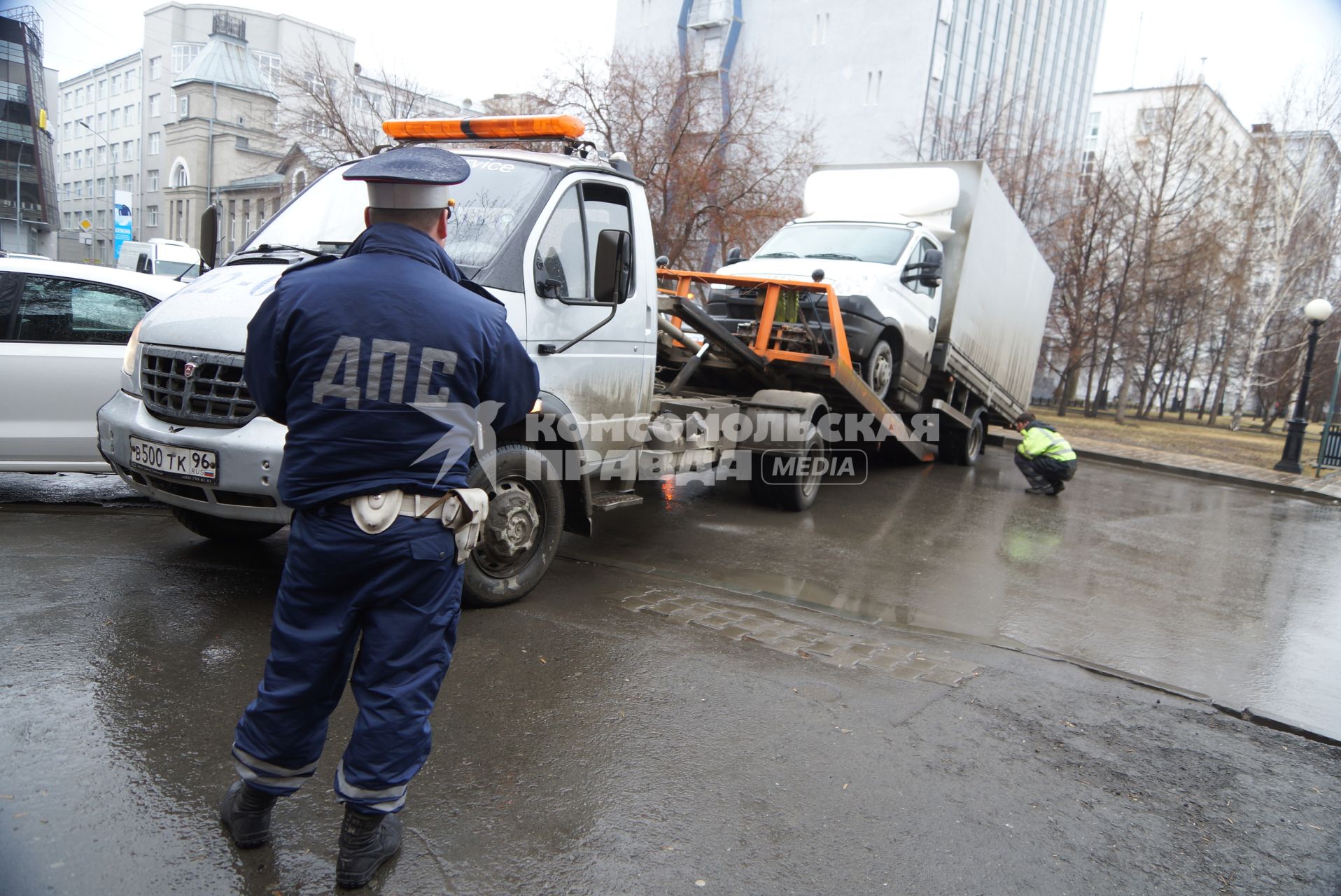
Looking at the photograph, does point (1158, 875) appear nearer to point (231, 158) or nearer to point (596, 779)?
point (596, 779)

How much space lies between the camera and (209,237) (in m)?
5.70

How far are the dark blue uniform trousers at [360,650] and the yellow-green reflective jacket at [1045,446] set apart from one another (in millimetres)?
9907

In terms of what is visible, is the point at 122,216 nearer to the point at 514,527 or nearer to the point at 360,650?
the point at 514,527

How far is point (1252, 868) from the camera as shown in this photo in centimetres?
311

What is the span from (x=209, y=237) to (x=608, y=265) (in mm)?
2713

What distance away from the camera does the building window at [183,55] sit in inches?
2483

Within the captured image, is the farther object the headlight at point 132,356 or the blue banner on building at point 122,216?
the blue banner on building at point 122,216

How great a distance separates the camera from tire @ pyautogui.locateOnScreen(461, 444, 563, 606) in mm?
4770

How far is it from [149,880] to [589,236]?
4.01 metres

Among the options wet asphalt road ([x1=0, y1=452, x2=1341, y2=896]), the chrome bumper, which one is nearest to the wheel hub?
wet asphalt road ([x1=0, y1=452, x2=1341, y2=896])

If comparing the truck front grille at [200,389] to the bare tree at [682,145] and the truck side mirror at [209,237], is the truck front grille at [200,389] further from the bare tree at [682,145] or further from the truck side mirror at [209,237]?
the bare tree at [682,145]

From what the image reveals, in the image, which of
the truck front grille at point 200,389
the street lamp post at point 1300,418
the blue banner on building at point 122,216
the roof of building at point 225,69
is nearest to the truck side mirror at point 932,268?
the truck front grille at point 200,389

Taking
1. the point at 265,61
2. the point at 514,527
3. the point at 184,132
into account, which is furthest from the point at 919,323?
the point at 265,61

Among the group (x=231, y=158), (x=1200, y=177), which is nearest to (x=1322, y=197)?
(x=1200, y=177)
